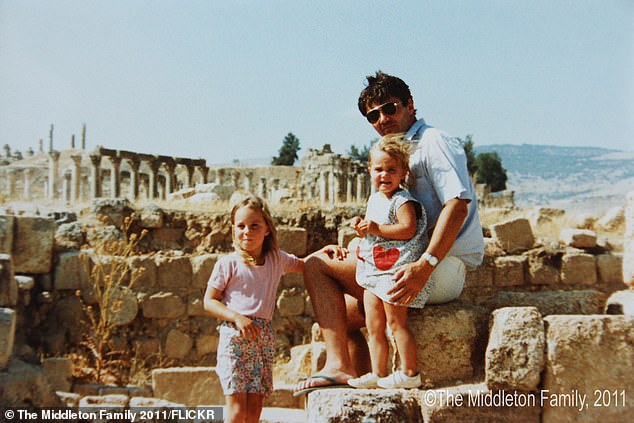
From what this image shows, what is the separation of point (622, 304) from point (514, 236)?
23.6 feet

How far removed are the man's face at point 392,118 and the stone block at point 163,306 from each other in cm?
626

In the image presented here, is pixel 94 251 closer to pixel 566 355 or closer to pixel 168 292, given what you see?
pixel 168 292

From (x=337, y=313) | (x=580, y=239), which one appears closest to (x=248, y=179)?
(x=580, y=239)

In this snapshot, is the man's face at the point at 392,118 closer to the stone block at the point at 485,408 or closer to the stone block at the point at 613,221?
the stone block at the point at 485,408

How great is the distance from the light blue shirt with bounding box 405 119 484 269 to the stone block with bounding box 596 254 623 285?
7872 mm

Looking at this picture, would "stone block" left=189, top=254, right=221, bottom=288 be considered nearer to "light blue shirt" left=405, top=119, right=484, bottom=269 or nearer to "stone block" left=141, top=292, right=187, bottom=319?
"stone block" left=141, top=292, right=187, bottom=319

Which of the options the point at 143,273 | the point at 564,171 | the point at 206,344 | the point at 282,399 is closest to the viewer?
the point at 282,399

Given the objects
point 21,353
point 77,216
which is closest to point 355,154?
point 77,216

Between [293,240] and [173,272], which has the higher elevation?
[293,240]

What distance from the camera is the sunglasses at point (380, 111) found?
412 centimetres

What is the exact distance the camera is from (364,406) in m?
3.36

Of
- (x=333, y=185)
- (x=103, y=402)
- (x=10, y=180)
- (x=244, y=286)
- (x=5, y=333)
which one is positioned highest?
(x=10, y=180)

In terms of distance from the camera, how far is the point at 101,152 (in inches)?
1041

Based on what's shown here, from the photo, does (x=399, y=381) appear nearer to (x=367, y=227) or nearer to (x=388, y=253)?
(x=388, y=253)
